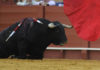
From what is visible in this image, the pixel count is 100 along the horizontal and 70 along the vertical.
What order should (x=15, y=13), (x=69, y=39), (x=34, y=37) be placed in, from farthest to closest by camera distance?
(x=15, y=13) < (x=69, y=39) < (x=34, y=37)

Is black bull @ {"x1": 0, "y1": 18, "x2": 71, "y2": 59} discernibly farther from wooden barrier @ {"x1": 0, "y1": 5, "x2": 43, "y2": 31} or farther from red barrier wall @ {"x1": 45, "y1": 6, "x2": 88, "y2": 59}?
wooden barrier @ {"x1": 0, "y1": 5, "x2": 43, "y2": 31}

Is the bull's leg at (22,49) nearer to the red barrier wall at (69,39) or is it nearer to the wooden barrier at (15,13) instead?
the red barrier wall at (69,39)

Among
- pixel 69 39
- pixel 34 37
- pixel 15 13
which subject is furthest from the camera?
pixel 15 13

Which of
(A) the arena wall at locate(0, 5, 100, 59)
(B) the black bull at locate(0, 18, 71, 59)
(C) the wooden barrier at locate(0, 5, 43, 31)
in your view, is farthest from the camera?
(C) the wooden barrier at locate(0, 5, 43, 31)

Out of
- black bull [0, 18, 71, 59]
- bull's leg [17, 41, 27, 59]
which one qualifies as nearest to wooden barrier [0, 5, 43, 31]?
black bull [0, 18, 71, 59]

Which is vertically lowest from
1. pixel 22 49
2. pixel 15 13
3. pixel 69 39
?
pixel 69 39

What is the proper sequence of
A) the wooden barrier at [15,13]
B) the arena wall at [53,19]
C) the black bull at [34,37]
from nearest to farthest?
1. the black bull at [34,37]
2. the arena wall at [53,19]
3. the wooden barrier at [15,13]

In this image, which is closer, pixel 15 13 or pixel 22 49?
pixel 22 49

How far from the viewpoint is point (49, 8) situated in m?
9.61

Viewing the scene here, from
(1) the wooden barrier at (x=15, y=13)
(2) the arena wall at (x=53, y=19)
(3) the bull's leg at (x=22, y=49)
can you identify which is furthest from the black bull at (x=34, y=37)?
(1) the wooden barrier at (x=15, y=13)

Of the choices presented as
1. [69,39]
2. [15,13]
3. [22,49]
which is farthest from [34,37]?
[15,13]

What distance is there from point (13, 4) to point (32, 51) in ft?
10.1

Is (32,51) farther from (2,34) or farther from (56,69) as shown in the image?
(56,69)

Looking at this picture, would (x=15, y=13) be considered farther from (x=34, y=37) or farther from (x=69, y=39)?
(x=34, y=37)
